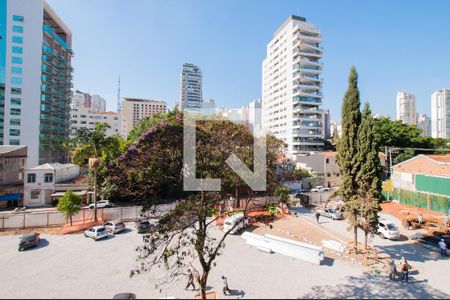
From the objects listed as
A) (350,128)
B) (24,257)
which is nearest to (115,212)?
(24,257)

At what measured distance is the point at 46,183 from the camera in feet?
92.3

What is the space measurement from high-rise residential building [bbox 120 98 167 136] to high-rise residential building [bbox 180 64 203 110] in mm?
21072

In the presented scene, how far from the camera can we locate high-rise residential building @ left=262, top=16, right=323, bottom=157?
58.9 meters

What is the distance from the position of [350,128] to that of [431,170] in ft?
54.7

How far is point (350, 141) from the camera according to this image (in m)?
16.3

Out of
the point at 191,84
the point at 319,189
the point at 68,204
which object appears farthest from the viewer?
the point at 191,84

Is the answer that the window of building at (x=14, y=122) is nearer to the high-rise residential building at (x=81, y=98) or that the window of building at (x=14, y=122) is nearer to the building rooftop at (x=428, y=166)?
the building rooftop at (x=428, y=166)

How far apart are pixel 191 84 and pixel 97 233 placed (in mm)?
130496

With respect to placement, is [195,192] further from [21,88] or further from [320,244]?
[21,88]

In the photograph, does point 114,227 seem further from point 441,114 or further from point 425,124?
point 425,124

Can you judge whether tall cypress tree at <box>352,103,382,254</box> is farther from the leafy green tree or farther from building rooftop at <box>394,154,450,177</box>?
the leafy green tree

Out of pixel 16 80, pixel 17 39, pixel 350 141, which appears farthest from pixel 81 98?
pixel 350 141

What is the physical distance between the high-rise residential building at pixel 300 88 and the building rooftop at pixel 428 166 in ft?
94.4

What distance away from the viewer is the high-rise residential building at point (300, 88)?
5891 cm
